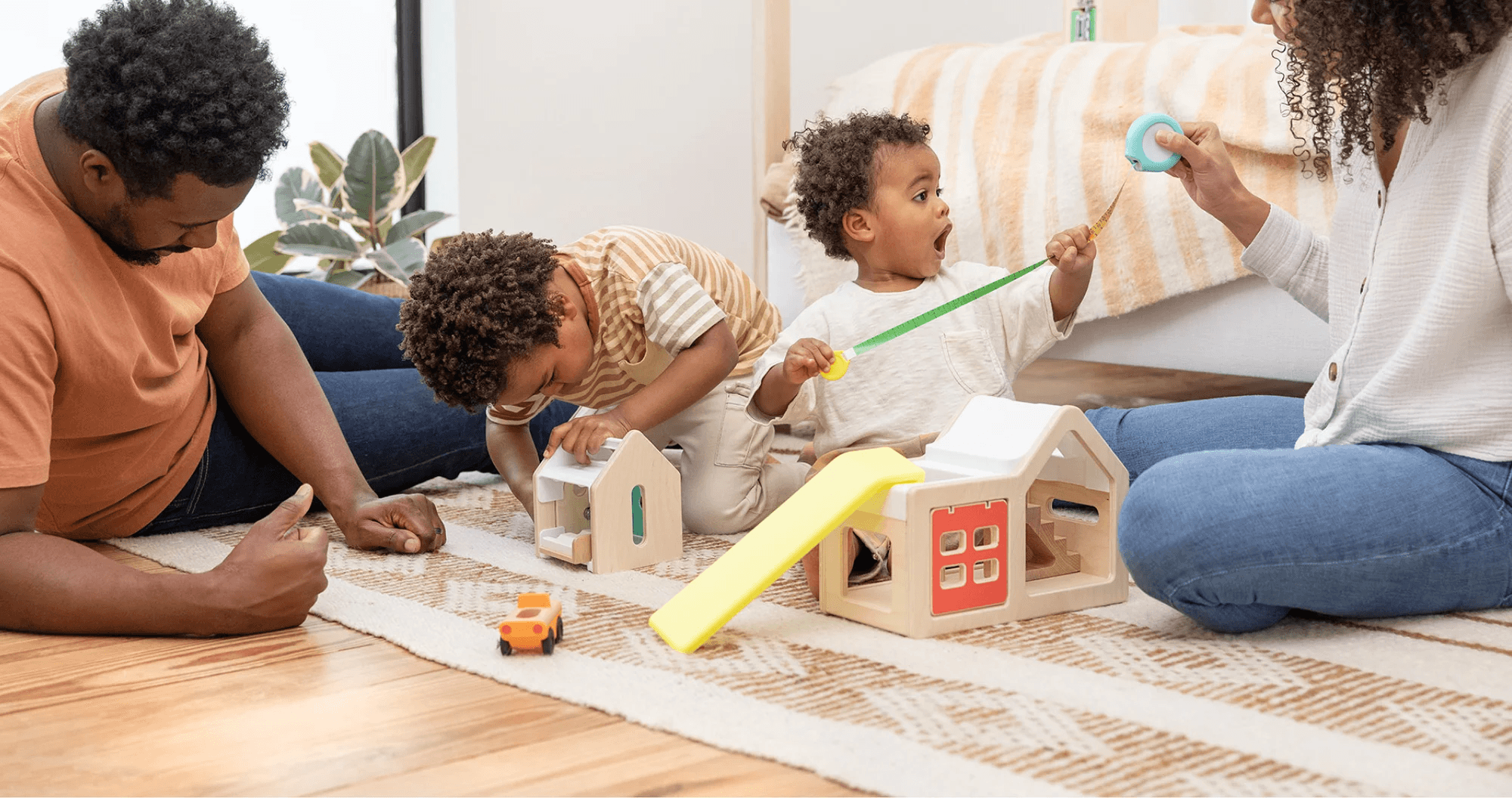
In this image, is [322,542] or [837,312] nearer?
[322,542]

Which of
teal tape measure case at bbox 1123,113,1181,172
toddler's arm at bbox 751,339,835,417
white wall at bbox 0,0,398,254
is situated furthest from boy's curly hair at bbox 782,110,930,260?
white wall at bbox 0,0,398,254

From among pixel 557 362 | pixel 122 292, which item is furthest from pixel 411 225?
pixel 122 292

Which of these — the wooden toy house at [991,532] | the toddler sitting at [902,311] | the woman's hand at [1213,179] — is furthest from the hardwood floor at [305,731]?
the woman's hand at [1213,179]

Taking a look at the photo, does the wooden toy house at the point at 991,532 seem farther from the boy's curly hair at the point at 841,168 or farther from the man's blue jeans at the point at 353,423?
the man's blue jeans at the point at 353,423

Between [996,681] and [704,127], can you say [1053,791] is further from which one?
[704,127]

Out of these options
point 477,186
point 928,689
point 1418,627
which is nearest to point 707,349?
point 928,689

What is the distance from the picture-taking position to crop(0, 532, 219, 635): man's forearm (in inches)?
35.4

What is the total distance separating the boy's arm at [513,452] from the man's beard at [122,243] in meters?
0.51

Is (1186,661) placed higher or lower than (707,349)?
lower

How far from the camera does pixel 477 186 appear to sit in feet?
8.07

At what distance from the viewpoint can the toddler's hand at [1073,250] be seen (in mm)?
1236

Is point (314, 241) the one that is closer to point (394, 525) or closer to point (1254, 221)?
point (394, 525)

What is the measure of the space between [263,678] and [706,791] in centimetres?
38

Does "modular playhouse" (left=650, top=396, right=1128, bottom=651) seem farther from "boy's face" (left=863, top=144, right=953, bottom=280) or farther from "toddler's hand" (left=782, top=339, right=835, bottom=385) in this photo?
"boy's face" (left=863, top=144, right=953, bottom=280)
